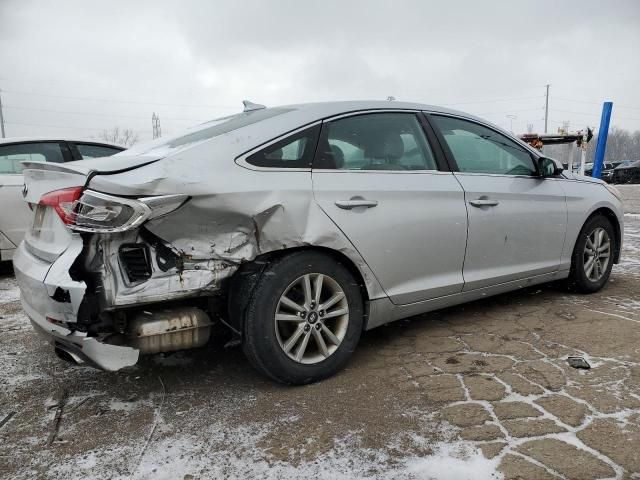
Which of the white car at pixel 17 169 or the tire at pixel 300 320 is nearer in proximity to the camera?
the tire at pixel 300 320

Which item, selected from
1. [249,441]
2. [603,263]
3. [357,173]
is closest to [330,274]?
[357,173]

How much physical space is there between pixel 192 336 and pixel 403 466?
1147mm

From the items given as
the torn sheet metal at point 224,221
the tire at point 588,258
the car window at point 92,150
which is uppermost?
the car window at point 92,150

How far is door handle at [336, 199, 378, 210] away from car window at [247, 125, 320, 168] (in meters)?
0.27

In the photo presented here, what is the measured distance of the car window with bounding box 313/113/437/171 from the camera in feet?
9.36

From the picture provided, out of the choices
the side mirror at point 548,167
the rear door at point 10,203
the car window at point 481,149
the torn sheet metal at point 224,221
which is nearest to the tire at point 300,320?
the torn sheet metal at point 224,221

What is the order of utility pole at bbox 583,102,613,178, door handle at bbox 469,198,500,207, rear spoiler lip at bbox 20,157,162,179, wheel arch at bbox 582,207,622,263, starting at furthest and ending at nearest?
utility pole at bbox 583,102,613,178 → wheel arch at bbox 582,207,622,263 → door handle at bbox 469,198,500,207 → rear spoiler lip at bbox 20,157,162,179

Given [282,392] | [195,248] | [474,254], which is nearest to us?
[195,248]

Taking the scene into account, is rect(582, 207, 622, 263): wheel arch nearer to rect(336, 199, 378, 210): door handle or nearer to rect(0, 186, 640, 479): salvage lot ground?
rect(0, 186, 640, 479): salvage lot ground

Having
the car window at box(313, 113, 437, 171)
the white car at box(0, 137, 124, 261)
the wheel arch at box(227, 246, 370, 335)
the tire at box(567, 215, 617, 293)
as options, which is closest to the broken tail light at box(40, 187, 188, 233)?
the wheel arch at box(227, 246, 370, 335)

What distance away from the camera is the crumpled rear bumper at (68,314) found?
2254mm

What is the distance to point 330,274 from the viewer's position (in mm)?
2693

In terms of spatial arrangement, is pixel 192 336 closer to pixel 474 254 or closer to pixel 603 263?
pixel 474 254

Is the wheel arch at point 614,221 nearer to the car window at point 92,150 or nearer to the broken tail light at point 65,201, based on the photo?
the broken tail light at point 65,201
